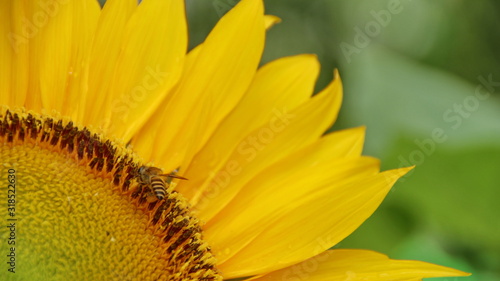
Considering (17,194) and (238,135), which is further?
(238,135)

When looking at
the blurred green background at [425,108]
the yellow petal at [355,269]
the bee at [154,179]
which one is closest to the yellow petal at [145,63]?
the bee at [154,179]

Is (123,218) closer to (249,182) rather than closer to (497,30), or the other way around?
(249,182)

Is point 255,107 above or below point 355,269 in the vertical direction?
above

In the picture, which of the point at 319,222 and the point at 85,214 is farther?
the point at 319,222

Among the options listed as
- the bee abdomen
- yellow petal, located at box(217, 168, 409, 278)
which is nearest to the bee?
the bee abdomen

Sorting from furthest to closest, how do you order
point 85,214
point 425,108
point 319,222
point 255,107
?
1. point 425,108
2. point 255,107
3. point 319,222
4. point 85,214

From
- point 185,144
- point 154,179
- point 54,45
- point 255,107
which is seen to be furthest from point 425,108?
point 54,45

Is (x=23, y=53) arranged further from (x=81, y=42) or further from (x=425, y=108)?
(x=425, y=108)

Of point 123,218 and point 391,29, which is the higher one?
point 391,29

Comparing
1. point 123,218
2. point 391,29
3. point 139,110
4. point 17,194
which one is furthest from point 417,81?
point 17,194
